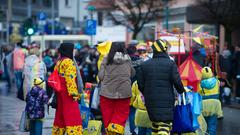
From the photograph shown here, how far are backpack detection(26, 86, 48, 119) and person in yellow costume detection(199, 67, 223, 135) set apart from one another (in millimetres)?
2901

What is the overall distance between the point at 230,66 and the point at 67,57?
34.0 feet

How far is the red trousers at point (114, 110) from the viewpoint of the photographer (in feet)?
32.8

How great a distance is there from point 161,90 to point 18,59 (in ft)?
45.7

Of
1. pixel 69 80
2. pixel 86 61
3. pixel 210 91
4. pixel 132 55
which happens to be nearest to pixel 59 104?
pixel 69 80

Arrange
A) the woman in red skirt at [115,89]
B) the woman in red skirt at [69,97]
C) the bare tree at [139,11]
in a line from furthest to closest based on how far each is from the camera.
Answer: the bare tree at [139,11] → the woman in red skirt at [115,89] → the woman in red skirt at [69,97]

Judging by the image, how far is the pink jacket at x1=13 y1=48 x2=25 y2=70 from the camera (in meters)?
22.3

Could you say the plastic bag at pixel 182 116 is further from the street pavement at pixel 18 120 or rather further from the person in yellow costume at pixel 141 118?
the street pavement at pixel 18 120

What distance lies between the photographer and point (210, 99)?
441 inches

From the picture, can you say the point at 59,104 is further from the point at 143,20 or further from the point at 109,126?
the point at 143,20

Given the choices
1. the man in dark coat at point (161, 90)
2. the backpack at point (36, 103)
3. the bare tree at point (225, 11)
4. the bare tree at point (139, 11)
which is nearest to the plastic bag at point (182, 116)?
the man in dark coat at point (161, 90)

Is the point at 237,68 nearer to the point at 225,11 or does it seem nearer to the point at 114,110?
the point at 225,11

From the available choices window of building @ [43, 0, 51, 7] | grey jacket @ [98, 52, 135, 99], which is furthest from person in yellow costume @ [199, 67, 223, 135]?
window of building @ [43, 0, 51, 7]

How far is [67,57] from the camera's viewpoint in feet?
32.5

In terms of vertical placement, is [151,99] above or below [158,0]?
below
